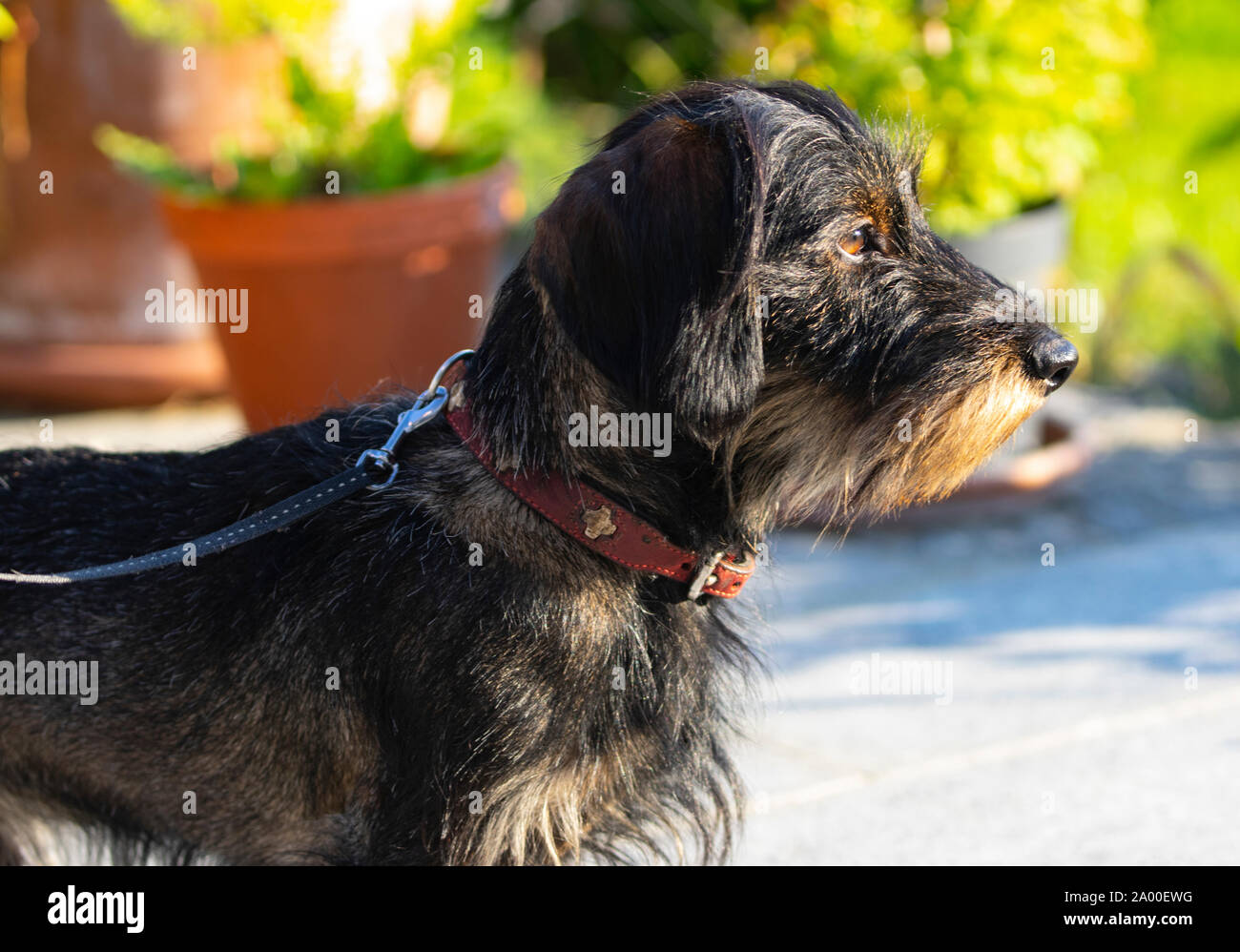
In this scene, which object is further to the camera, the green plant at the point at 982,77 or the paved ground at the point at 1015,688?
the green plant at the point at 982,77

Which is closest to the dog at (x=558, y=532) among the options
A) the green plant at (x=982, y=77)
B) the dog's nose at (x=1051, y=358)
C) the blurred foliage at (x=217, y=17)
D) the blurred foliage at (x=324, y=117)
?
the dog's nose at (x=1051, y=358)

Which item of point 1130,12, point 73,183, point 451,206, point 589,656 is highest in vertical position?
point 1130,12

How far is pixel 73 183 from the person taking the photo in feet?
23.7

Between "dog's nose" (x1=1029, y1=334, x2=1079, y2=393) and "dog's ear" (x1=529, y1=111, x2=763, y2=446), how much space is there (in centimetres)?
60

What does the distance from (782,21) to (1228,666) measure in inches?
149

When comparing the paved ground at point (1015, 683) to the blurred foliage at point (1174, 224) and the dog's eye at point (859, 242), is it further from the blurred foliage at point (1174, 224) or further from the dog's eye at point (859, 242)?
the blurred foliage at point (1174, 224)

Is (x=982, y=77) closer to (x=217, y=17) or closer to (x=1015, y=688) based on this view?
(x=1015, y=688)

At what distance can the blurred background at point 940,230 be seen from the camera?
4062 millimetres

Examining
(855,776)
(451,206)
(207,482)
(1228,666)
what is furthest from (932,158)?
(207,482)

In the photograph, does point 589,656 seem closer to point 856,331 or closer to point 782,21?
point 856,331

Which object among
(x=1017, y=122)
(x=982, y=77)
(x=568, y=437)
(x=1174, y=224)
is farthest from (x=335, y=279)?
(x=1174, y=224)

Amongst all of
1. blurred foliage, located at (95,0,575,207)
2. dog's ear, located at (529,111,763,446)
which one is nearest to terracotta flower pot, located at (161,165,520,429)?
blurred foliage, located at (95,0,575,207)

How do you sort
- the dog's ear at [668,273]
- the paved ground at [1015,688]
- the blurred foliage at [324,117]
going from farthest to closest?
the blurred foliage at [324,117], the paved ground at [1015,688], the dog's ear at [668,273]

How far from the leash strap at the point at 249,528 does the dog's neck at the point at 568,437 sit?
33 centimetres
